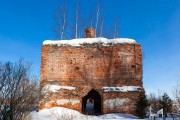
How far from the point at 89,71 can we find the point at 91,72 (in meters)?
0.16

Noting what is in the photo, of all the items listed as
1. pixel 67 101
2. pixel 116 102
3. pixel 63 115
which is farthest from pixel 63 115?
pixel 116 102

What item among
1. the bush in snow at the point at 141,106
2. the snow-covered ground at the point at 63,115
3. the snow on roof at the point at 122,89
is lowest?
the snow-covered ground at the point at 63,115

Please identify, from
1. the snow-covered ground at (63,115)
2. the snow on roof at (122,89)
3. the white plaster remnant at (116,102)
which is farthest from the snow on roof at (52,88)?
the white plaster remnant at (116,102)

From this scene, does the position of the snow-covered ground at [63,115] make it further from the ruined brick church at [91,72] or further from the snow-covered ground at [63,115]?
the ruined brick church at [91,72]

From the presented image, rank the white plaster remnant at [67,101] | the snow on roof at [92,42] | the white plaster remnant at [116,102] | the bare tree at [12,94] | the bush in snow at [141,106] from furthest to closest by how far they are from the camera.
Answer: the snow on roof at [92,42] < the white plaster remnant at [67,101] < the white plaster remnant at [116,102] < the bush in snow at [141,106] < the bare tree at [12,94]

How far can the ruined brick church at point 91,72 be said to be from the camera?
59.4 ft

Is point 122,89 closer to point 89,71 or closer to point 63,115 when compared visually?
point 89,71

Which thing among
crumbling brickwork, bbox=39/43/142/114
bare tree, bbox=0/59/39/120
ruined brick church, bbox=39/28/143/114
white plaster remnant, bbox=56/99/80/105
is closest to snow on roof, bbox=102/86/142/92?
ruined brick church, bbox=39/28/143/114

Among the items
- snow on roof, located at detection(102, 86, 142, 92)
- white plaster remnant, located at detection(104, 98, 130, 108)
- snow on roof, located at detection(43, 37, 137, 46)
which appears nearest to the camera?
white plaster remnant, located at detection(104, 98, 130, 108)

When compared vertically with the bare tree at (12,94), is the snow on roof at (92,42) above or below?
above

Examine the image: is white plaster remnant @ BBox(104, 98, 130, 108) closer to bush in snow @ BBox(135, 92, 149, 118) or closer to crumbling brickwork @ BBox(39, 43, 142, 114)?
crumbling brickwork @ BBox(39, 43, 142, 114)

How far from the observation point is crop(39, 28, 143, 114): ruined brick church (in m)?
18.1

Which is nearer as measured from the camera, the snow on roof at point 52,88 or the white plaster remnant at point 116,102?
the white plaster remnant at point 116,102

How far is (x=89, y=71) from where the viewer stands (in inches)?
749
